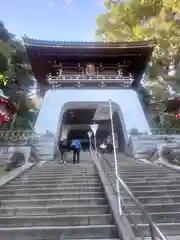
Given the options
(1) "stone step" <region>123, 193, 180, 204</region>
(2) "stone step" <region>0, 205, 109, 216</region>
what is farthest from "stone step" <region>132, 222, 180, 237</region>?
(1) "stone step" <region>123, 193, 180, 204</region>

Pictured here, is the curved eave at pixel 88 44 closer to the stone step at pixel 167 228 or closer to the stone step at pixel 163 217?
the stone step at pixel 163 217

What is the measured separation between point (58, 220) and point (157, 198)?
7.69 ft

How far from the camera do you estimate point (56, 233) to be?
4238mm

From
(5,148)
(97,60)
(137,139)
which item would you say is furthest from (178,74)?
(5,148)

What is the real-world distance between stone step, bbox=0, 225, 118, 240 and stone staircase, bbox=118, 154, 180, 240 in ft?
1.72

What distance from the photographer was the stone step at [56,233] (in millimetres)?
4211

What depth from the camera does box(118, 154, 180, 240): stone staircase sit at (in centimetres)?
448

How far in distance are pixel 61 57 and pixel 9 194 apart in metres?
15.3

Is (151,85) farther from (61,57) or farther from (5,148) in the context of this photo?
(5,148)

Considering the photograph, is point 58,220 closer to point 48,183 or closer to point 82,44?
point 48,183

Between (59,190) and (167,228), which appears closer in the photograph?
(167,228)

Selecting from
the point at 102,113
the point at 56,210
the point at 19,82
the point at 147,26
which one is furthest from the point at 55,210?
the point at 147,26

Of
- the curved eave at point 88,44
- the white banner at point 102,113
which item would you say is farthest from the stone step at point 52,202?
the curved eave at point 88,44

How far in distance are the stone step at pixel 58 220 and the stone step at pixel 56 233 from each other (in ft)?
1.37
